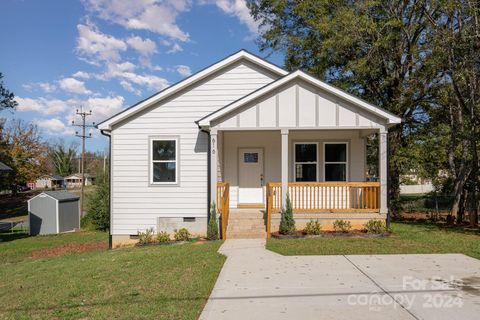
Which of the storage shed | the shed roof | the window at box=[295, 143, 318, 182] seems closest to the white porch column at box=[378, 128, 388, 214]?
the window at box=[295, 143, 318, 182]

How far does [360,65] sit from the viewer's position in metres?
14.7

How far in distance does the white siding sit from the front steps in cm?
281

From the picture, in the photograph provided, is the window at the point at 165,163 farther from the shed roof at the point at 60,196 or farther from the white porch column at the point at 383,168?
the shed roof at the point at 60,196

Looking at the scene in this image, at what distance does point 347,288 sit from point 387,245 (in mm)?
3693

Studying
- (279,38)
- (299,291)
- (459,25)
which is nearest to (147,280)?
(299,291)

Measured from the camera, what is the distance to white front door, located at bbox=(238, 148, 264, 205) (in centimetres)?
1239

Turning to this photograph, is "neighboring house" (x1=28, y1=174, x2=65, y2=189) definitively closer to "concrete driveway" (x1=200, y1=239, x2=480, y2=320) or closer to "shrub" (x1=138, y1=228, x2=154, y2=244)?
"shrub" (x1=138, y1=228, x2=154, y2=244)

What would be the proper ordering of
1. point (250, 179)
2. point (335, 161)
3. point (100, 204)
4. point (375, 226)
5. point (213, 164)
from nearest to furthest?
point (375, 226) < point (213, 164) < point (335, 161) < point (250, 179) < point (100, 204)

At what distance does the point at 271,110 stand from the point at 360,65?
6662 millimetres

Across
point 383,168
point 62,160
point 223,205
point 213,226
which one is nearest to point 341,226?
point 383,168

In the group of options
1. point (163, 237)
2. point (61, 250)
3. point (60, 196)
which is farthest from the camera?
point (60, 196)

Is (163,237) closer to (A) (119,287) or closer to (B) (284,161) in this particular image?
(B) (284,161)

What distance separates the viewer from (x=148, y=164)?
11.4m

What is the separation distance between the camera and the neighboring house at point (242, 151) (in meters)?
10.1
